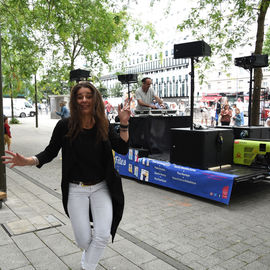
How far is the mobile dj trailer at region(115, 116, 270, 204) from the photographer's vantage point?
5387mm

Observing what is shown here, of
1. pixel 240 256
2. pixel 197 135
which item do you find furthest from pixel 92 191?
pixel 197 135

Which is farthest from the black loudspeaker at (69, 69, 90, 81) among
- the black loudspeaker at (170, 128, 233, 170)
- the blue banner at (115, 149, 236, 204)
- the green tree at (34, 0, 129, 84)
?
the black loudspeaker at (170, 128, 233, 170)

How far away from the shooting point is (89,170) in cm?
253

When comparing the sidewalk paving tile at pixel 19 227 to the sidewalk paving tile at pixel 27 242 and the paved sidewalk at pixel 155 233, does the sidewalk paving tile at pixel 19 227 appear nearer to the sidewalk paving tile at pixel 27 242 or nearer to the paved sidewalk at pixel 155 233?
the paved sidewalk at pixel 155 233

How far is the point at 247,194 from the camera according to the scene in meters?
5.98

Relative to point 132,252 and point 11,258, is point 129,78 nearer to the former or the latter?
point 132,252

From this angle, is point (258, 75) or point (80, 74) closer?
point (258, 75)

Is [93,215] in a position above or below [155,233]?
above

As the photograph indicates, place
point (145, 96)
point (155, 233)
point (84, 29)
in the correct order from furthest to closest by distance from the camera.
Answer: point (84, 29) → point (145, 96) → point (155, 233)

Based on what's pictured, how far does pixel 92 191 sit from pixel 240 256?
1.98 m

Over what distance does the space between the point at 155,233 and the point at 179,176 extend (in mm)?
2121

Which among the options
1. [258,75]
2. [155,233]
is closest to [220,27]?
[258,75]

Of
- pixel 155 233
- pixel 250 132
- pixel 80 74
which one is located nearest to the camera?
pixel 155 233

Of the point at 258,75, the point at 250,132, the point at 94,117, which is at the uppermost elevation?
the point at 258,75
